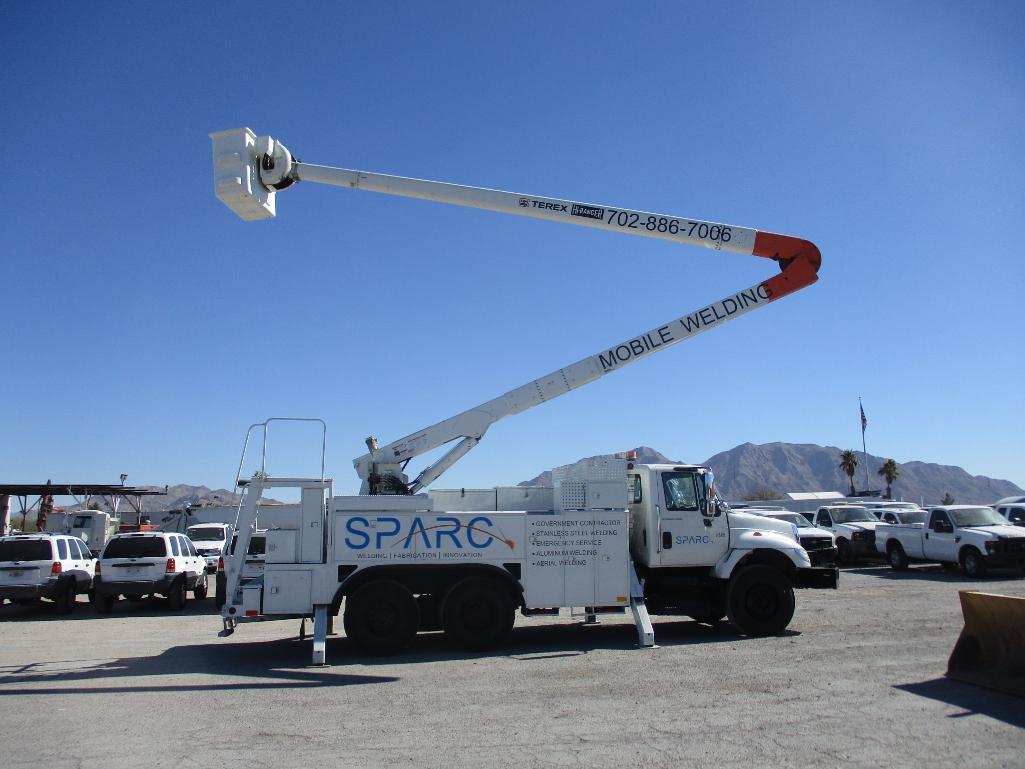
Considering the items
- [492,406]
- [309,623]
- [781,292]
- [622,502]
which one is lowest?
[309,623]

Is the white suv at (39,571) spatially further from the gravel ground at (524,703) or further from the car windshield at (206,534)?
the car windshield at (206,534)

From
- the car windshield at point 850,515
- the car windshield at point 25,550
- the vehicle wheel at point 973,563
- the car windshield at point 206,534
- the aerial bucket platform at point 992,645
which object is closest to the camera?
the aerial bucket platform at point 992,645

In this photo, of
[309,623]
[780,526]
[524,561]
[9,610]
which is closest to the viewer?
[524,561]

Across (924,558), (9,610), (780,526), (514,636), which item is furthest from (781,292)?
(9,610)

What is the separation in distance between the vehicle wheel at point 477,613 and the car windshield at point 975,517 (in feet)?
53.7

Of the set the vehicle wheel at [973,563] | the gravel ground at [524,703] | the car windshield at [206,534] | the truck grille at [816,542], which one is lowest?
the gravel ground at [524,703]

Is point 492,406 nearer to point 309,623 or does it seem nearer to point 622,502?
point 622,502

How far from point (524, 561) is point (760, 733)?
497cm

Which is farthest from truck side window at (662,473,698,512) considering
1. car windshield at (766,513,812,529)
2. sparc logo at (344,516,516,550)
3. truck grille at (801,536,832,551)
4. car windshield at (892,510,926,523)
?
car windshield at (892,510,926,523)

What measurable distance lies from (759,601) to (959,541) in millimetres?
12215

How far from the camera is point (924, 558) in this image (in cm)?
2262

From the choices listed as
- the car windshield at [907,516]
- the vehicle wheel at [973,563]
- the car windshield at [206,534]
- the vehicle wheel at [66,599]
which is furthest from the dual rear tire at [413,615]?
the car windshield at [907,516]

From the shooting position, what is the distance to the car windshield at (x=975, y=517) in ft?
70.7

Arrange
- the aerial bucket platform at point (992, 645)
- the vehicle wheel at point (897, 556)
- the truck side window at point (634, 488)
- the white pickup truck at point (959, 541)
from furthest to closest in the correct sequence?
the vehicle wheel at point (897, 556) < the white pickup truck at point (959, 541) < the truck side window at point (634, 488) < the aerial bucket platform at point (992, 645)
